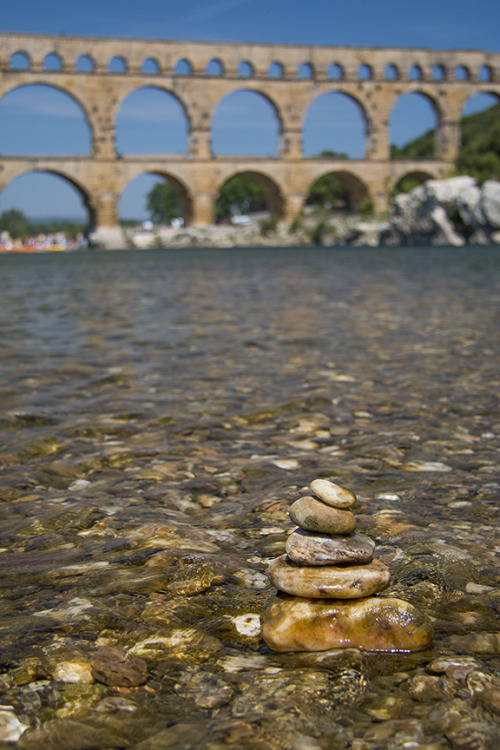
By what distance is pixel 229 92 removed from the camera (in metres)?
50.3

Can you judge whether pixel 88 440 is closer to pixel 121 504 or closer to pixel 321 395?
pixel 121 504

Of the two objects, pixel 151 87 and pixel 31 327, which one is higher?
pixel 151 87

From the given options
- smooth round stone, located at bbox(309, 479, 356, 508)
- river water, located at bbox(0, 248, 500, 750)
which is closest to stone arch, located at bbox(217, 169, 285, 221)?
river water, located at bbox(0, 248, 500, 750)

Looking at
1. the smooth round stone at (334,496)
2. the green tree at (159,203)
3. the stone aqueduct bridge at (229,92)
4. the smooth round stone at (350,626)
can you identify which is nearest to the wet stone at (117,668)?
the smooth round stone at (350,626)

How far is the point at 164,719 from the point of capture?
1.37 m

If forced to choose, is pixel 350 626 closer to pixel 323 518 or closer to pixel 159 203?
pixel 323 518

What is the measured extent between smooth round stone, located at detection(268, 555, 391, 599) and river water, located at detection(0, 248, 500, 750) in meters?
0.13

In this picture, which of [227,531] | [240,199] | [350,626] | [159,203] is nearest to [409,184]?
[240,199]

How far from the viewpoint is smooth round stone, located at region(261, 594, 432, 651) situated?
1.58 m

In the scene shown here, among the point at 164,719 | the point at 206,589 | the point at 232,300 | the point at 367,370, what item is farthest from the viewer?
the point at 232,300

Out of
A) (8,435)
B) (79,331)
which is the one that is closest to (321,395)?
(8,435)

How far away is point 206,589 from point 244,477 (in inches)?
38.1

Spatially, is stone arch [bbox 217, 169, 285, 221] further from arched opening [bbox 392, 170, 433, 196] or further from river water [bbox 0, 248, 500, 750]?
river water [bbox 0, 248, 500, 750]

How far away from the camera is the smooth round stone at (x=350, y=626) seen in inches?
62.1
